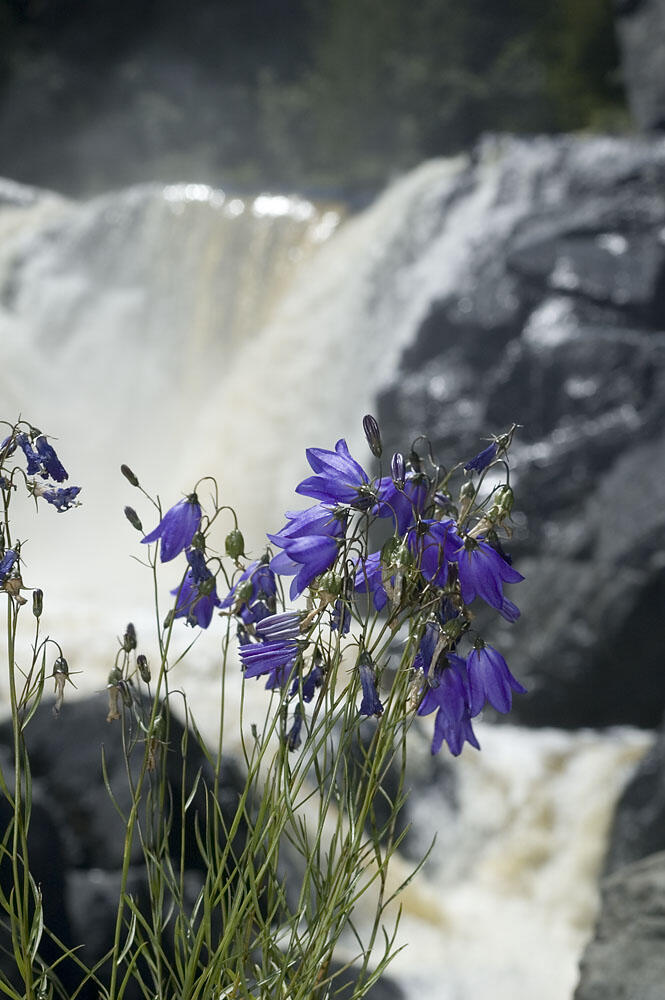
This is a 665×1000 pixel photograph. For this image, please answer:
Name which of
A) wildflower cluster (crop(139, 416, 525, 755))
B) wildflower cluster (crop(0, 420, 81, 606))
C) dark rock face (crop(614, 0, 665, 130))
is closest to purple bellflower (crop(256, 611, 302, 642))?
wildflower cluster (crop(139, 416, 525, 755))

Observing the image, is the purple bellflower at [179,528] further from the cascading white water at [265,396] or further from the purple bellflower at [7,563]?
the cascading white water at [265,396]

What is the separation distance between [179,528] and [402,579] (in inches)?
10.0

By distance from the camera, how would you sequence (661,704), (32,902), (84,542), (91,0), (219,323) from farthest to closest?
(91,0), (219,323), (84,542), (661,704), (32,902)

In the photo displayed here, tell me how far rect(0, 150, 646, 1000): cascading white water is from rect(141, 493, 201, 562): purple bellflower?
200cm

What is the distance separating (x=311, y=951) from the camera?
0.94 metres

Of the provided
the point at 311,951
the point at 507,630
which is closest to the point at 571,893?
the point at 507,630

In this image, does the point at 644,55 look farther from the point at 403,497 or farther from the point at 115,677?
the point at 115,677

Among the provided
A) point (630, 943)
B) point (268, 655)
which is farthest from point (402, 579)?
point (630, 943)

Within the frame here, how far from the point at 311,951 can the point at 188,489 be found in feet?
18.3

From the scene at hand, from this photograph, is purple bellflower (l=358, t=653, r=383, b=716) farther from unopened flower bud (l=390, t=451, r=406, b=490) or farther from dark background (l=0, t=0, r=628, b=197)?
dark background (l=0, t=0, r=628, b=197)

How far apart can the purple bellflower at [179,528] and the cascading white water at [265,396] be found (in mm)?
1995

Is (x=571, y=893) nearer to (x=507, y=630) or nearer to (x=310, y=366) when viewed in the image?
(x=507, y=630)

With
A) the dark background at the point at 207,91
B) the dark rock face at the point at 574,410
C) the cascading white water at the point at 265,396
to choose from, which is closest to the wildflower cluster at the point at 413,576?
the cascading white water at the point at 265,396

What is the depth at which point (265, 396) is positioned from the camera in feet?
22.2
